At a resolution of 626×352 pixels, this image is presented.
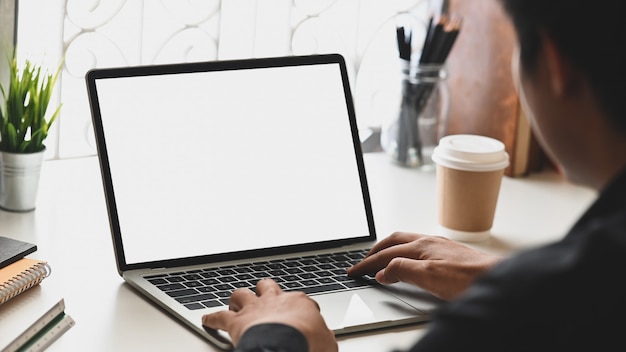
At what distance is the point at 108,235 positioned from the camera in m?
1.36

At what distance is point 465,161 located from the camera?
1.42 meters

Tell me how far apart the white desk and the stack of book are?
0.01m

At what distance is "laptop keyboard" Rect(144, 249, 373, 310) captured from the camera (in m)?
1.13

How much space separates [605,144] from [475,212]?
774 millimetres

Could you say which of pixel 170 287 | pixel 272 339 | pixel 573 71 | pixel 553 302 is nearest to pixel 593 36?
pixel 573 71

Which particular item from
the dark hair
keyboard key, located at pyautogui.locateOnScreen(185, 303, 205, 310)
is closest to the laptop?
keyboard key, located at pyautogui.locateOnScreen(185, 303, 205, 310)

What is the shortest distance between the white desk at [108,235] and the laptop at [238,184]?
0.03 metres

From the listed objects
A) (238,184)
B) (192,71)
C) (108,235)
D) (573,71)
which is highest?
(573,71)

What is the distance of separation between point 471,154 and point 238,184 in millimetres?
358

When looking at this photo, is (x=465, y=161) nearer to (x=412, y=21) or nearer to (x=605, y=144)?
(x=412, y=21)

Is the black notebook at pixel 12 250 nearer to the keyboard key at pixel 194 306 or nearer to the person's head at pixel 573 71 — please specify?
the keyboard key at pixel 194 306

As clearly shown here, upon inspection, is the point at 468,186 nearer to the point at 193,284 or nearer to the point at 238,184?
the point at 238,184

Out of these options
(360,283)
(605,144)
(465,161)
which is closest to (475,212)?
(465,161)

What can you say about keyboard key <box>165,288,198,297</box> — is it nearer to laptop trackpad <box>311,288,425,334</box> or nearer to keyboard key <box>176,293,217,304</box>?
keyboard key <box>176,293,217,304</box>
